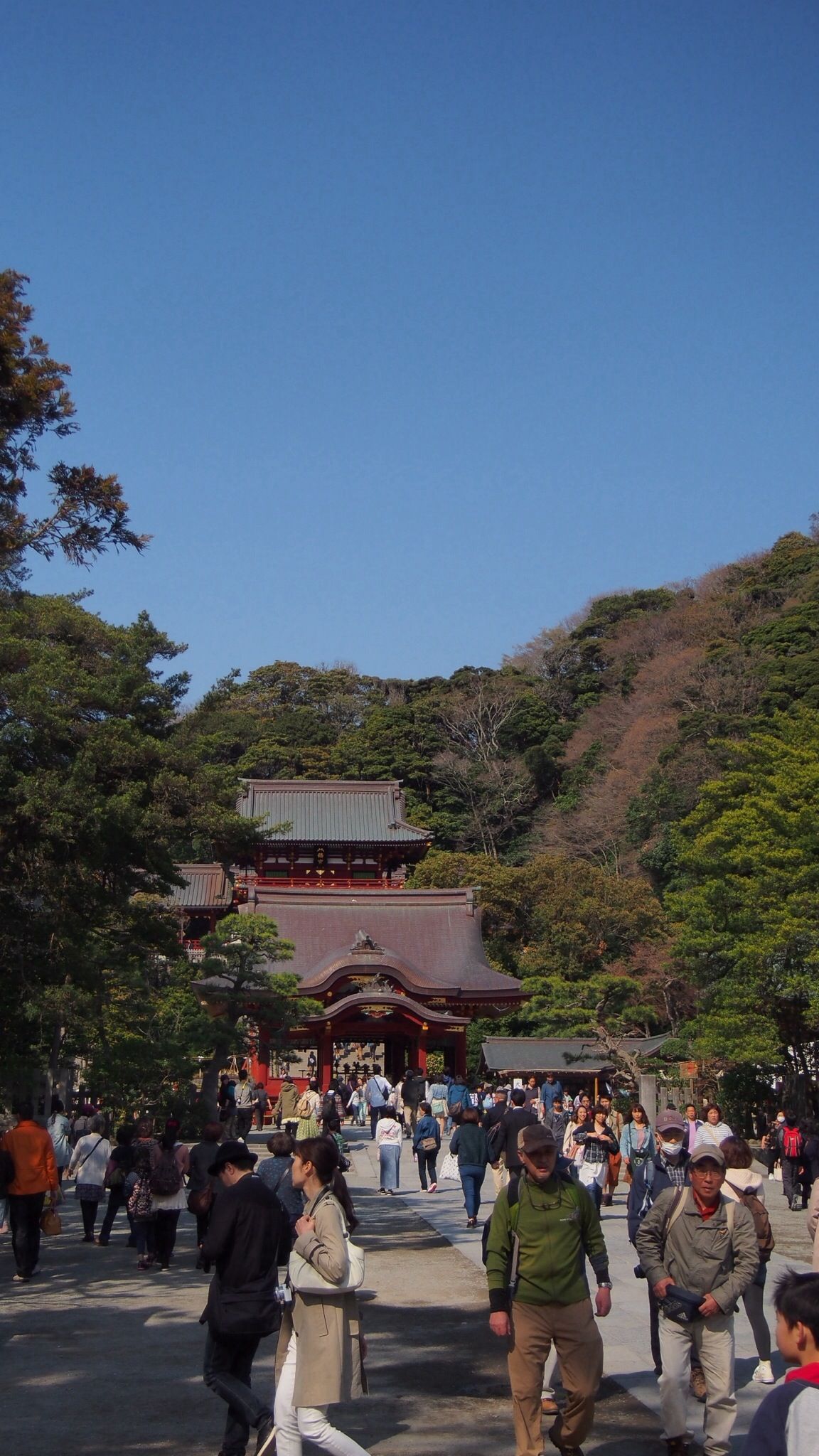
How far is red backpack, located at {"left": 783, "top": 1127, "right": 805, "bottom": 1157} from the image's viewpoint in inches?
617

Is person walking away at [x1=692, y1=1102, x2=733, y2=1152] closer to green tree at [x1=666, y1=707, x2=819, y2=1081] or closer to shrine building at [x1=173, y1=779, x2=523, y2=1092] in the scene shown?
green tree at [x1=666, y1=707, x2=819, y2=1081]

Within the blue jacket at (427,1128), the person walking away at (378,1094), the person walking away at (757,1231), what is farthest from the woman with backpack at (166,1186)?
the person walking away at (378,1094)

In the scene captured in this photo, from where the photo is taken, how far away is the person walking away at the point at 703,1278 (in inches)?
215

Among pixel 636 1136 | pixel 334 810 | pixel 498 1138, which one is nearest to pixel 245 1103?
pixel 498 1138

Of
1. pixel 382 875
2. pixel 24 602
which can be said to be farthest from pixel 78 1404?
pixel 382 875

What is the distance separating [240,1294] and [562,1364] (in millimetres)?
1325

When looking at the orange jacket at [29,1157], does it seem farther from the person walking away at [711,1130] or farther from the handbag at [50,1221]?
the person walking away at [711,1130]

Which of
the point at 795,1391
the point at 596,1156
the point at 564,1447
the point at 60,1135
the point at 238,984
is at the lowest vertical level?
the point at 564,1447

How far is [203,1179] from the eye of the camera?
34.7 ft

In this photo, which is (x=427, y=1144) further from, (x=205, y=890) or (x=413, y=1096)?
(x=205, y=890)

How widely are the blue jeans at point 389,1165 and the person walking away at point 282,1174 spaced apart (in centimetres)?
827

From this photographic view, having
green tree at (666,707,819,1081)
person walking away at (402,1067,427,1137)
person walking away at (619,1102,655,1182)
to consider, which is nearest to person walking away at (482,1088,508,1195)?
person walking away at (619,1102,655,1182)

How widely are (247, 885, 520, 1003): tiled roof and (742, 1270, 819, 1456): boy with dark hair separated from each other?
111 ft

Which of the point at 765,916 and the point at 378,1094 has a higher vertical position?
the point at 765,916
